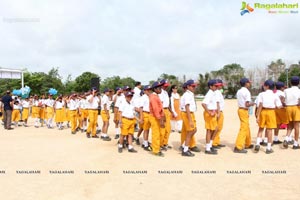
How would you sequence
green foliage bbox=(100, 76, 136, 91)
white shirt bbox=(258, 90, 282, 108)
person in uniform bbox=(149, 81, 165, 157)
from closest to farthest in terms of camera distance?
person in uniform bbox=(149, 81, 165, 157) → white shirt bbox=(258, 90, 282, 108) → green foliage bbox=(100, 76, 136, 91)

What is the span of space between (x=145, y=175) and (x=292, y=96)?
15.6ft

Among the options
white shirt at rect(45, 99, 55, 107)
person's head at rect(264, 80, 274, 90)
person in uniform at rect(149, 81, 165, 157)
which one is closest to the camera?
person in uniform at rect(149, 81, 165, 157)

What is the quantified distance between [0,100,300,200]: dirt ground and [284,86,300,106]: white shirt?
124 centimetres

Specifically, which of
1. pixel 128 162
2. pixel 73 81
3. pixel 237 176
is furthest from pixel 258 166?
pixel 73 81

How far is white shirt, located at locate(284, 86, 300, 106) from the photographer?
7700 millimetres

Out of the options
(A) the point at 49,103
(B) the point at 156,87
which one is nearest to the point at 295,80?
(B) the point at 156,87

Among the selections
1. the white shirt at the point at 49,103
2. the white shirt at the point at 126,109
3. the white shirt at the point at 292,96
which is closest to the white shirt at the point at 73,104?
the white shirt at the point at 49,103

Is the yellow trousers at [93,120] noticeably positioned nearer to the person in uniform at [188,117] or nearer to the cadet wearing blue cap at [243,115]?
the person in uniform at [188,117]

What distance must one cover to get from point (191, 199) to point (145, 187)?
2.91 feet

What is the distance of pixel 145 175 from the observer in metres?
5.47

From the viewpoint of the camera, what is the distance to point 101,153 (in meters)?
7.46

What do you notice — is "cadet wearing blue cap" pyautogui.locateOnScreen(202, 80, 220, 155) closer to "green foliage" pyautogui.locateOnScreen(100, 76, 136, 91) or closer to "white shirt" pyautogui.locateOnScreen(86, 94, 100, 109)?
"white shirt" pyautogui.locateOnScreen(86, 94, 100, 109)

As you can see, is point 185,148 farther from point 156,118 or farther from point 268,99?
point 268,99

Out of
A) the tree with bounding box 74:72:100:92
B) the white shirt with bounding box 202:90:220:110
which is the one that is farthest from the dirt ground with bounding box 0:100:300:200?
the tree with bounding box 74:72:100:92
